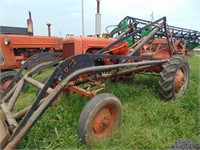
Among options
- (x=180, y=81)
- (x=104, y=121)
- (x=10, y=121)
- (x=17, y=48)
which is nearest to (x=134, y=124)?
(x=104, y=121)

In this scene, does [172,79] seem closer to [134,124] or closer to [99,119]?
[134,124]

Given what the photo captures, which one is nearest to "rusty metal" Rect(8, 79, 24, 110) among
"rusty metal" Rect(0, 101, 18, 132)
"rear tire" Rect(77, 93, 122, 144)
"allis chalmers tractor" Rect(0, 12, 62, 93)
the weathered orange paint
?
"rusty metal" Rect(0, 101, 18, 132)

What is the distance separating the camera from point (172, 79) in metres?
3.71

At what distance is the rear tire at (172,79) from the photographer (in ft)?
12.2

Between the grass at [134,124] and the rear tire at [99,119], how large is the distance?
9cm

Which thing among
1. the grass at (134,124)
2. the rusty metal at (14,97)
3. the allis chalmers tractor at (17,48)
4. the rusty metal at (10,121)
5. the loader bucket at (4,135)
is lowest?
the grass at (134,124)

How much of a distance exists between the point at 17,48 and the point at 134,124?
12.1ft

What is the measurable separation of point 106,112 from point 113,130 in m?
0.26

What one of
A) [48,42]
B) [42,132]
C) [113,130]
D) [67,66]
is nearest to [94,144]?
[113,130]

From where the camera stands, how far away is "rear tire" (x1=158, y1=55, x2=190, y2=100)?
12.2 ft

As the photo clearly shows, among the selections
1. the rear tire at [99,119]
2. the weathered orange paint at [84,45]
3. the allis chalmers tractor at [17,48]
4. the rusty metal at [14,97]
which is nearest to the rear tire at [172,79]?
the weathered orange paint at [84,45]

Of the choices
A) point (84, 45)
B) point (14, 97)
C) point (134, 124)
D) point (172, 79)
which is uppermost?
point (84, 45)

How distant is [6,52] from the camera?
509 centimetres

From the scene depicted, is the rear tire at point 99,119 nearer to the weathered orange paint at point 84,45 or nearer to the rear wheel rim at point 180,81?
the weathered orange paint at point 84,45
